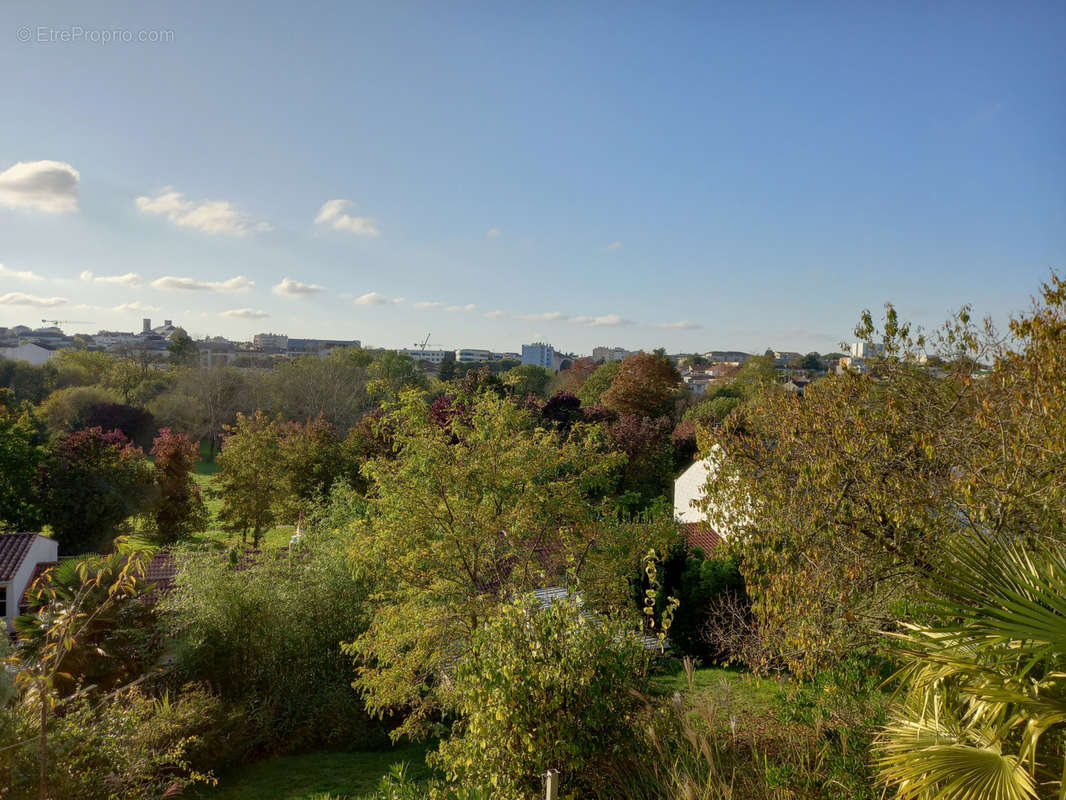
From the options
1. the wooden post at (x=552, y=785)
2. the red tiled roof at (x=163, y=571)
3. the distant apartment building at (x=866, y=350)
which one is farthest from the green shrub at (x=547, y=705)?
the red tiled roof at (x=163, y=571)

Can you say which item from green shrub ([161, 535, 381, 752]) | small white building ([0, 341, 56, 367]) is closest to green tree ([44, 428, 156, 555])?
green shrub ([161, 535, 381, 752])

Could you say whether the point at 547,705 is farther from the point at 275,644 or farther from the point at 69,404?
the point at 69,404

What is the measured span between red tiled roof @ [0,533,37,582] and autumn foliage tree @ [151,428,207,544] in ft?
18.9

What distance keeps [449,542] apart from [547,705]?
4.43 meters

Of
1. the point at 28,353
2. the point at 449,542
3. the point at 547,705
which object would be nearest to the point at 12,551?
the point at 449,542

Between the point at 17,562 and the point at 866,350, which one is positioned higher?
the point at 866,350

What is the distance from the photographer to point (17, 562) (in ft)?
49.7

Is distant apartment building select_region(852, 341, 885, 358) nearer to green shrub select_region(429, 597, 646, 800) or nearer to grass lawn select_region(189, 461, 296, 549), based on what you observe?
green shrub select_region(429, 597, 646, 800)

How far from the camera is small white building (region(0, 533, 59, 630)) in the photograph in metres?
14.8

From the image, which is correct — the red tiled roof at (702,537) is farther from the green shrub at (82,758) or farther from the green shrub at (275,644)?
the green shrub at (82,758)

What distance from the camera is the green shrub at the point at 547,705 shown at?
174 inches

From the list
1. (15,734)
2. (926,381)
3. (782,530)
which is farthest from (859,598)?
(15,734)

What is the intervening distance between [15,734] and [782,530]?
766 cm

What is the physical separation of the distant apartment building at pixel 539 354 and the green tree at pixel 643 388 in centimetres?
11560
